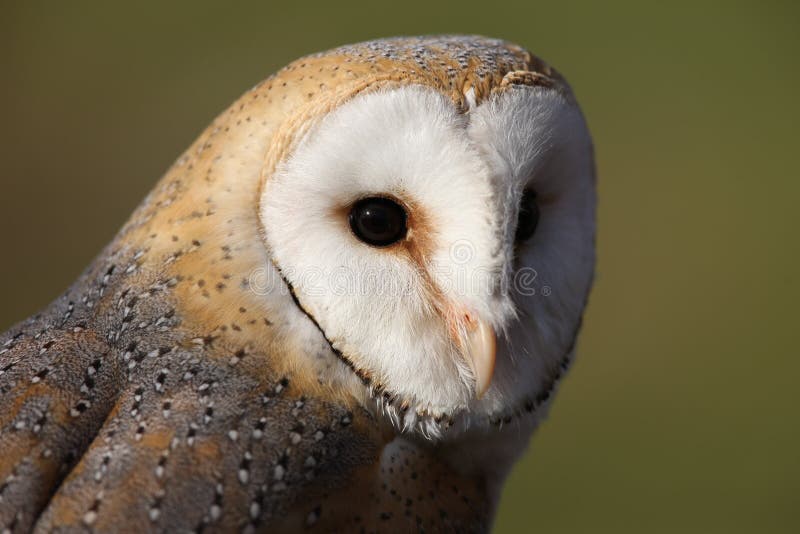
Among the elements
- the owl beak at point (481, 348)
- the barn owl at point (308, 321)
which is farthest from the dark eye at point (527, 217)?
the owl beak at point (481, 348)

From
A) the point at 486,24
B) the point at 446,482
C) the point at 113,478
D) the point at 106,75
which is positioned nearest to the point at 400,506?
the point at 446,482

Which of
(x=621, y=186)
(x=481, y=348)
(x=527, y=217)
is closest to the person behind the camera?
(x=481, y=348)

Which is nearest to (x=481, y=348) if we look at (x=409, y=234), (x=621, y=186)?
(x=409, y=234)

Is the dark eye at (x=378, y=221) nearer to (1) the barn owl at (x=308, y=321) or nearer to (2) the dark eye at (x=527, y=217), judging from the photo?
(1) the barn owl at (x=308, y=321)

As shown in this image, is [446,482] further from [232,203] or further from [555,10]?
[555,10]

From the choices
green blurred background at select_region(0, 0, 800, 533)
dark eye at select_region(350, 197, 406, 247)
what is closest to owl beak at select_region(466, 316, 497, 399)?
dark eye at select_region(350, 197, 406, 247)

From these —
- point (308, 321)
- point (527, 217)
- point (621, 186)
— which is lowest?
point (621, 186)

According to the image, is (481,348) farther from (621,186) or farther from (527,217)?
(621,186)

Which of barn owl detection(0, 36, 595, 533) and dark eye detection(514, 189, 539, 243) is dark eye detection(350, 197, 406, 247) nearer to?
barn owl detection(0, 36, 595, 533)
